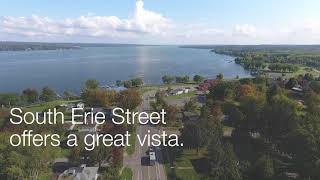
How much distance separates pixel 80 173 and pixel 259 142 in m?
15.7

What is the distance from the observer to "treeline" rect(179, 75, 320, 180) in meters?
22.9

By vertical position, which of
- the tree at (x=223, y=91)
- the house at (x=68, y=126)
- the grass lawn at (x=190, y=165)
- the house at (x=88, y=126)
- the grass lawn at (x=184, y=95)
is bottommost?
the grass lawn at (x=190, y=165)

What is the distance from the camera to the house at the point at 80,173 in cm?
2328

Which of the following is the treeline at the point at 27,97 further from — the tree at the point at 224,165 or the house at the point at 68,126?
the tree at the point at 224,165


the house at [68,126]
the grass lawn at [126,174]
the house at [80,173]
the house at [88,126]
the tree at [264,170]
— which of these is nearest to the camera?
the tree at [264,170]

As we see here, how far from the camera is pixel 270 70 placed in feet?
324

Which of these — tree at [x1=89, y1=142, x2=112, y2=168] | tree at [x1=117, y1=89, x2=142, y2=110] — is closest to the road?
tree at [x1=89, y1=142, x2=112, y2=168]

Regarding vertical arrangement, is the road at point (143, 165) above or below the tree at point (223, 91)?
below

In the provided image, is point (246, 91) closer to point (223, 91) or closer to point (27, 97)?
point (223, 91)

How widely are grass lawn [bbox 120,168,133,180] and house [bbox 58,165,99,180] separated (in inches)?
72.7

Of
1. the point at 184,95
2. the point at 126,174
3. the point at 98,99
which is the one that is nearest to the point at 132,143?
the point at 126,174

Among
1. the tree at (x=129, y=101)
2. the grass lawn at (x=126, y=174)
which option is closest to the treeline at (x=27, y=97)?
the tree at (x=129, y=101)

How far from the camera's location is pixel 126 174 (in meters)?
25.3

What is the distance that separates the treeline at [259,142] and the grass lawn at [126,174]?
562 cm
